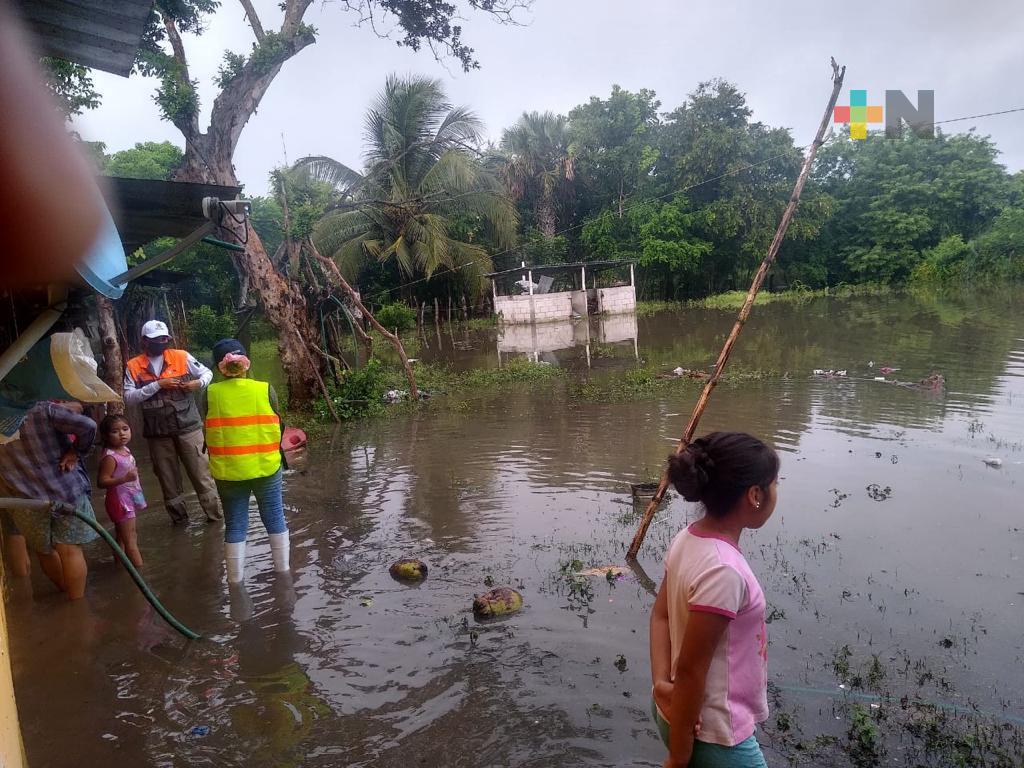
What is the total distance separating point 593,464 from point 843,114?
5816 mm

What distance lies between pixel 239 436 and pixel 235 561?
89 cm

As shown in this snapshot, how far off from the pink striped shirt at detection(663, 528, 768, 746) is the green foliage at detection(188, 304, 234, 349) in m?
23.4

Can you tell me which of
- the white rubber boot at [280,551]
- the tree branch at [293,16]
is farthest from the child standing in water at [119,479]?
the tree branch at [293,16]

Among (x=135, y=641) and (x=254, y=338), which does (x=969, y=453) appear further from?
(x=254, y=338)

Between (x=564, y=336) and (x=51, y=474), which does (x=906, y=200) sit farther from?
(x=51, y=474)

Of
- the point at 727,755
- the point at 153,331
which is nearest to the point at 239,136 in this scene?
the point at 153,331

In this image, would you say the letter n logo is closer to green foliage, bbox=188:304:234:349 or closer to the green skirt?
the green skirt

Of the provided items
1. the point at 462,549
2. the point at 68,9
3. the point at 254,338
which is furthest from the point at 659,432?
the point at 254,338

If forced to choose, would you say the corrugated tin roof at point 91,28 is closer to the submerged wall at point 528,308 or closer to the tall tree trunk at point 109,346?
the tall tree trunk at point 109,346

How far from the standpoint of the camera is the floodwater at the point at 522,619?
3.25m

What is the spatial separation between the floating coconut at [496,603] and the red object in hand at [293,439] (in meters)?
5.38

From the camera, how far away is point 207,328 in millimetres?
23828

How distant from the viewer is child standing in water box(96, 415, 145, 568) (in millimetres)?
5148

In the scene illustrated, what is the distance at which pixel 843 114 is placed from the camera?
9.48 metres
